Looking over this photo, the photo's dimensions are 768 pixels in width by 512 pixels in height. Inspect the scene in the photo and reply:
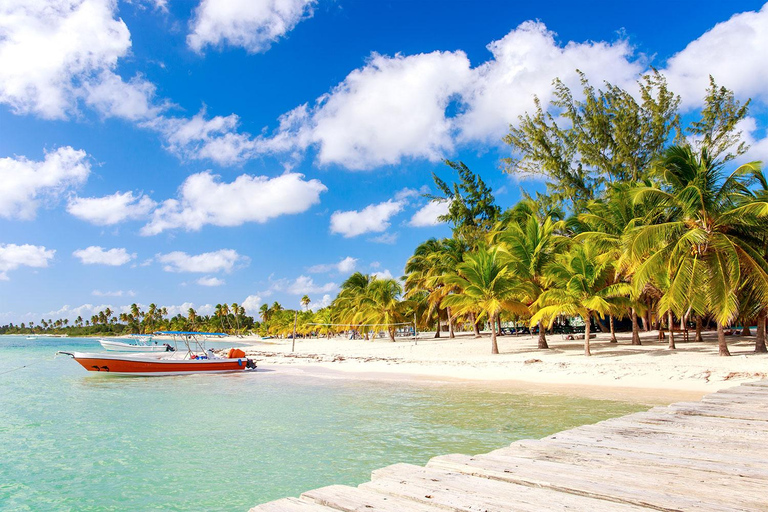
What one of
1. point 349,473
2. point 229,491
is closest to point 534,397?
Result: point 349,473

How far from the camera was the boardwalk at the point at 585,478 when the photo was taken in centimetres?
230

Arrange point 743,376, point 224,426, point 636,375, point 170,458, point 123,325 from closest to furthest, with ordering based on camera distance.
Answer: point 170,458
point 224,426
point 743,376
point 636,375
point 123,325

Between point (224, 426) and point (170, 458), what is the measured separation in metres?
2.53

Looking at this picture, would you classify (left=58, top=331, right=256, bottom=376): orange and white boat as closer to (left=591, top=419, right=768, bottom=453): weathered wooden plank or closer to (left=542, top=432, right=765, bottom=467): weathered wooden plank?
(left=591, top=419, right=768, bottom=453): weathered wooden plank

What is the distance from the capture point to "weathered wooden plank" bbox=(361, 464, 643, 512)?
224 centimetres

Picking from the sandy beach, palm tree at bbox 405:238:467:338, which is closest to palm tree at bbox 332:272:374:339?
palm tree at bbox 405:238:467:338

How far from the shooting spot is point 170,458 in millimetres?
8453

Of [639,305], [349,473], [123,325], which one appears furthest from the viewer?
[123,325]

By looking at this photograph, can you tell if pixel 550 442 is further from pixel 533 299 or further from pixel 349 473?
pixel 533 299

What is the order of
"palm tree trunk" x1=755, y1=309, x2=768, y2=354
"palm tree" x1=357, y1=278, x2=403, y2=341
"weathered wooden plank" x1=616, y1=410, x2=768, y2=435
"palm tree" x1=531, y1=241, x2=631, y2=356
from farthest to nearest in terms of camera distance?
"palm tree" x1=357, y1=278, x2=403, y2=341 < "palm tree" x1=531, y1=241, x2=631, y2=356 < "palm tree trunk" x1=755, y1=309, x2=768, y2=354 < "weathered wooden plank" x1=616, y1=410, x2=768, y2=435

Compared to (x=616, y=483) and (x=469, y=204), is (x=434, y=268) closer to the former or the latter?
(x=469, y=204)

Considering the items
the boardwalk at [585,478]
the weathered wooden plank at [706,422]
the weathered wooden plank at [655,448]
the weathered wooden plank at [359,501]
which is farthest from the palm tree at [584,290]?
the weathered wooden plank at [359,501]

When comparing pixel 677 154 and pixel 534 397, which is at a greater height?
pixel 677 154

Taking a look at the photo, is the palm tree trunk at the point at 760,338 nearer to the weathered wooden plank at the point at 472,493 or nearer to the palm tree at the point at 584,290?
the palm tree at the point at 584,290
